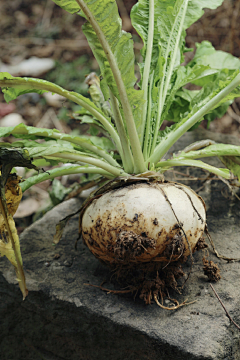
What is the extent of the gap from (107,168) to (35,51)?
9.06 ft

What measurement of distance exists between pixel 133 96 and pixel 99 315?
0.89 m

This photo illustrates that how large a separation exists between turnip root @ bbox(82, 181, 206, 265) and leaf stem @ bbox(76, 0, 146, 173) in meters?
0.12

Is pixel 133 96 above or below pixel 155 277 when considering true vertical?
above

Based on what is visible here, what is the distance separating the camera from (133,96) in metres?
1.15

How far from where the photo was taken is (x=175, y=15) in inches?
58.7

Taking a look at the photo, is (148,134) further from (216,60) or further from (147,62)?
(216,60)

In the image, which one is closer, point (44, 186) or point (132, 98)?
point (132, 98)

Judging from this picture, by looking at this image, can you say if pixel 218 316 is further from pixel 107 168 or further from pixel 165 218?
pixel 107 168

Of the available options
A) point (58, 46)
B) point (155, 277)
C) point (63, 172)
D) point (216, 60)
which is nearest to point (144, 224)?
point (155, 277)

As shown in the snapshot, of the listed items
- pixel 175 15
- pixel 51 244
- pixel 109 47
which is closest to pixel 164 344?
pixel 51 244

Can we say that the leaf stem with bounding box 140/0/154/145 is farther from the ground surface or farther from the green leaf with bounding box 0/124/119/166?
the ground surface

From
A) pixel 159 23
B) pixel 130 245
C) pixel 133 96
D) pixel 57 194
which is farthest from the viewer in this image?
pixel 57 194

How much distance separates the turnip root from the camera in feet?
3.49

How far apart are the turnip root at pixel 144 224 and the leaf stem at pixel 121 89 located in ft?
0.41
